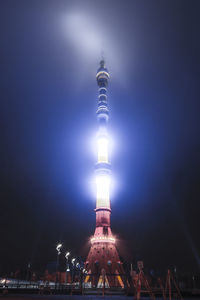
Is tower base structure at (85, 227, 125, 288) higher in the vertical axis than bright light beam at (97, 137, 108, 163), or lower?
lower

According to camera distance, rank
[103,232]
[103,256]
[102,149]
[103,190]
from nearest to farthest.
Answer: [103,256] < [103,232] < [103,190] < [102,149]

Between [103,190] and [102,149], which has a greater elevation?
[102,149]

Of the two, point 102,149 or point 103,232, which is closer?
point 103,232

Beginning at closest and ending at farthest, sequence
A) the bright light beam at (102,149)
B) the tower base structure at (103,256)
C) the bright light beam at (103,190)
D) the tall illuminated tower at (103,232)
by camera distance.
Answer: the tall illuminated tower at (103,232), the tower base structure at (103,256), the bright light beam at (103,190), the bright light beam at (102,149)

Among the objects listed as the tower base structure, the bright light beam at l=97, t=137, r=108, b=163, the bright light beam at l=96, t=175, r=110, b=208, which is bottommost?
the tower base structure

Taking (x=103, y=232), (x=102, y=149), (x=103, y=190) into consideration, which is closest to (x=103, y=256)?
(x=103, y=232)

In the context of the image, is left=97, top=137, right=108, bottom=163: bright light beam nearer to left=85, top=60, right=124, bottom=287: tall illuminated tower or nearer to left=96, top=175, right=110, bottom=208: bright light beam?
left=85, top=60, right=124, bottom=287: tall illuminated tower

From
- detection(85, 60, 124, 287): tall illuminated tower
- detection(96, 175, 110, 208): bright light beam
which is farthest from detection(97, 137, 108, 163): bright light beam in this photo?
detection(96, 175, 110, 208): bright light beam

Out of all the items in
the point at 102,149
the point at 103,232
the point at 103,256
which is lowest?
the point at 103,256

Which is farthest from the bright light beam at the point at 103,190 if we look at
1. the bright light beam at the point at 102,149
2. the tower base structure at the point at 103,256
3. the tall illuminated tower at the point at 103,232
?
the tower base structure at the point at 103,256

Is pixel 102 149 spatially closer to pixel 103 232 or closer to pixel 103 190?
pixel 103 190

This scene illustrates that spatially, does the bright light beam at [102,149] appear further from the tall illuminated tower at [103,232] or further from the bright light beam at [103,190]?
the bright light beam at [103,190]

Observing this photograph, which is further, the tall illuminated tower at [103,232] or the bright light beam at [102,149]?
the bright light beam at [102,149]

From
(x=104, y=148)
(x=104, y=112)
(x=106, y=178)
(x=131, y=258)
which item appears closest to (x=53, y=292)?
(x=106, y=178)
